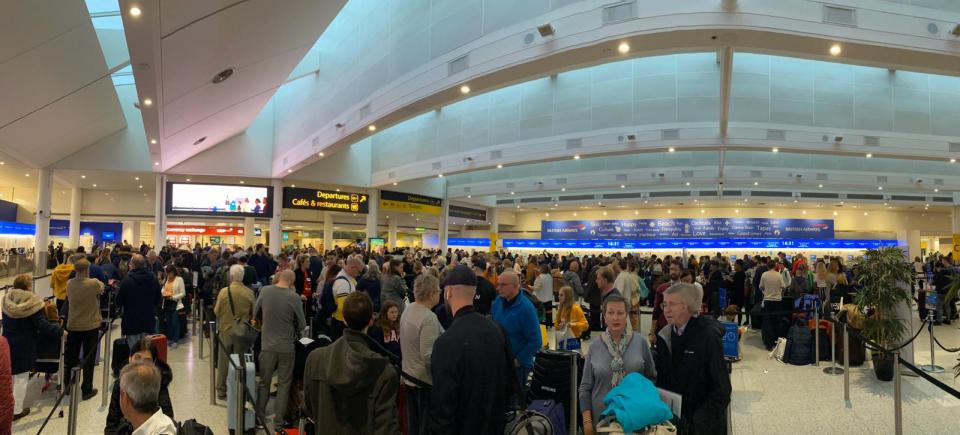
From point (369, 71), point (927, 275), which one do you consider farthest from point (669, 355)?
point (927, 275)

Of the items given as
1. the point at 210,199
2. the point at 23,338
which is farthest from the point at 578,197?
the point at 23,338

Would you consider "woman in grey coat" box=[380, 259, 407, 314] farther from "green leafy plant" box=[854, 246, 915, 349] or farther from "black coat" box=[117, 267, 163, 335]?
"green leafy plant" box=[854, 246, 915, 349]

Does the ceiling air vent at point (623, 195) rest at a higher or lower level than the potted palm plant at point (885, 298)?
higher

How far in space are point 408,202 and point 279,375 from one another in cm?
1903

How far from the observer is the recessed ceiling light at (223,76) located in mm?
9828

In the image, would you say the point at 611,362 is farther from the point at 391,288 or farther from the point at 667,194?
the point at 667,194

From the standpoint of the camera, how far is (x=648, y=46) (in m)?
7.61

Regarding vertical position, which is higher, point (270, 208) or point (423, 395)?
point (270, 208)

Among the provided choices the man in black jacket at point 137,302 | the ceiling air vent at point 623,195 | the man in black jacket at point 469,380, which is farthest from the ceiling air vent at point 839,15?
the ceiling air vent at point 623,195

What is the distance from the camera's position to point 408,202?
2405 centimetres

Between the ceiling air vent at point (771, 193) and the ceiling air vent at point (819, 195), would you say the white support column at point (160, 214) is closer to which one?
the ceiling air vent at point (771, 193)

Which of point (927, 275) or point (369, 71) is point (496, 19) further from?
point (927, 275)

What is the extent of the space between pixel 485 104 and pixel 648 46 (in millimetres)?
9424

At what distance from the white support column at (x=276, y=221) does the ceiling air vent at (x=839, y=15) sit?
18.0 metres
